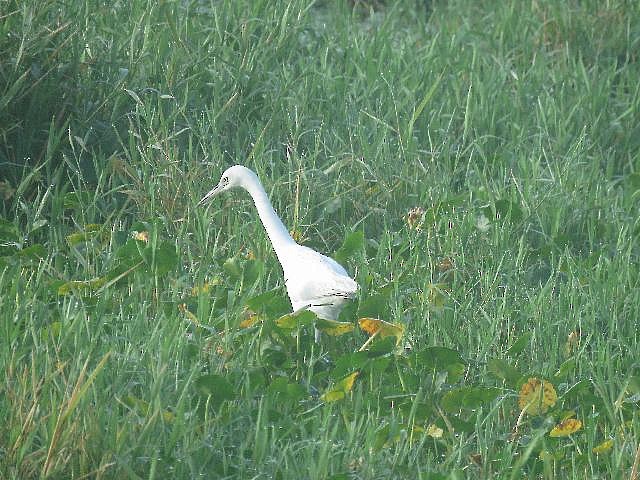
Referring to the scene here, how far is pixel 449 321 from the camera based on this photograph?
4.11 meters

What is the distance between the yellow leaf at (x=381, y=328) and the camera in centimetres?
374

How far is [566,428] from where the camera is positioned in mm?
3527

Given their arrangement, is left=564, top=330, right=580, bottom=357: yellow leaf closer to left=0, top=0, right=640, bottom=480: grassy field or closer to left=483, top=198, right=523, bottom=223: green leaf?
left=0, top=0, right=640, bottom=480: grassy field

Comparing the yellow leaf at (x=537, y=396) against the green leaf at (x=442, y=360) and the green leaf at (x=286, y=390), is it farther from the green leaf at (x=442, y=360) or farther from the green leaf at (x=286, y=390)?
the green leaf at (x=286, y=390)

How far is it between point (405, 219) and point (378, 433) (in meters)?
1.66

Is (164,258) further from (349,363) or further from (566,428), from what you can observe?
(566,428)

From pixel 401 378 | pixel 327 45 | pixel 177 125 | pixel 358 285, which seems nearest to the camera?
pixel 401 378

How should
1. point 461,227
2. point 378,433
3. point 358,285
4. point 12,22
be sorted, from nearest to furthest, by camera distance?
point 378,433
point 358,285
point 461,227
point 12,22

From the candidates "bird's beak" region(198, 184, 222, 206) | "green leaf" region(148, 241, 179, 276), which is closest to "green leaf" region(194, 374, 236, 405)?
"green leaf" region(148, 241, 179, 276)

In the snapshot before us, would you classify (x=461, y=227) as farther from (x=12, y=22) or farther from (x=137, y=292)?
(x=12, y=22)

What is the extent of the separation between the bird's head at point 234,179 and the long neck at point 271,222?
26 mm

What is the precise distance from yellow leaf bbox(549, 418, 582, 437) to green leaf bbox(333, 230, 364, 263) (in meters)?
1.11

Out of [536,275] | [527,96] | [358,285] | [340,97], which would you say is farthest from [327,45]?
[358,285]

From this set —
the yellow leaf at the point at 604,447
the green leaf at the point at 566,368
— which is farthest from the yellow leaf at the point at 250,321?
the yellow leaf at the point at 604,447
